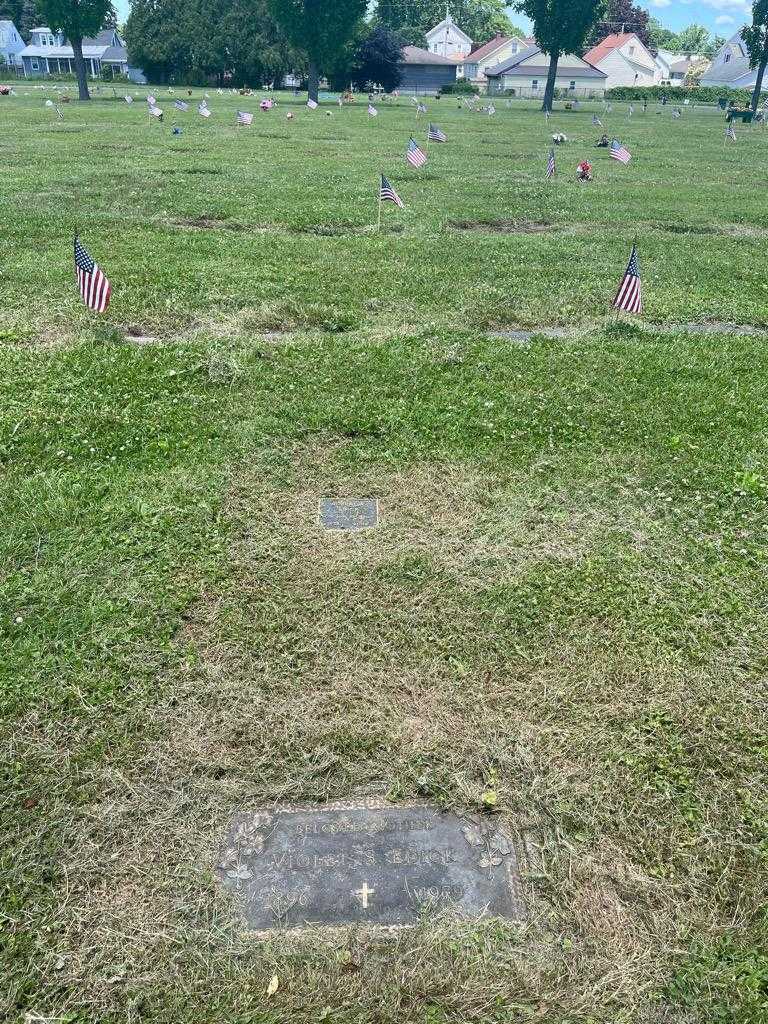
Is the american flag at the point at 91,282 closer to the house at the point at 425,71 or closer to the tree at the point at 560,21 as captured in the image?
the tree at the point at 560,21

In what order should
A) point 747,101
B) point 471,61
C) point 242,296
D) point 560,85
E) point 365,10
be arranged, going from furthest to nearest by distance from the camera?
point 471,61
point 560,85
point 747,101
point 365,10
point 242,296

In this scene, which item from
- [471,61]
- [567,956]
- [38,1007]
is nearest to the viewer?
[38,1007]

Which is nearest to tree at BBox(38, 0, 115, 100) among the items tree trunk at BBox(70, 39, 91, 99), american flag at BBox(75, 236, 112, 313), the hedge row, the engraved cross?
tree trunk at BBox(70, 39, 91, 99)

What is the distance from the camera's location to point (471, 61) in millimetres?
103125

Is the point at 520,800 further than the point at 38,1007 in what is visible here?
Yes

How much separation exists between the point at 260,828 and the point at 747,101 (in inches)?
3099

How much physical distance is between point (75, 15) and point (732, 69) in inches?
3193

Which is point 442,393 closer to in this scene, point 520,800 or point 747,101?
point 520,800

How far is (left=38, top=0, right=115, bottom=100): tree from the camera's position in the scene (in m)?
40.9

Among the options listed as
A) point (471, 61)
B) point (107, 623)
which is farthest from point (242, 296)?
point (471, 61)

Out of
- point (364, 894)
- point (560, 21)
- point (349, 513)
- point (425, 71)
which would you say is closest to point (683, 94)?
point (560, 21)

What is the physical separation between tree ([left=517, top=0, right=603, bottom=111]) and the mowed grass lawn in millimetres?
51451

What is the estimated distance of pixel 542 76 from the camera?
78.3 meters

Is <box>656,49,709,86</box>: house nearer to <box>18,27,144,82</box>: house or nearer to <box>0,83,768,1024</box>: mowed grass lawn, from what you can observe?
<box>18,27,144,82</box>: house
